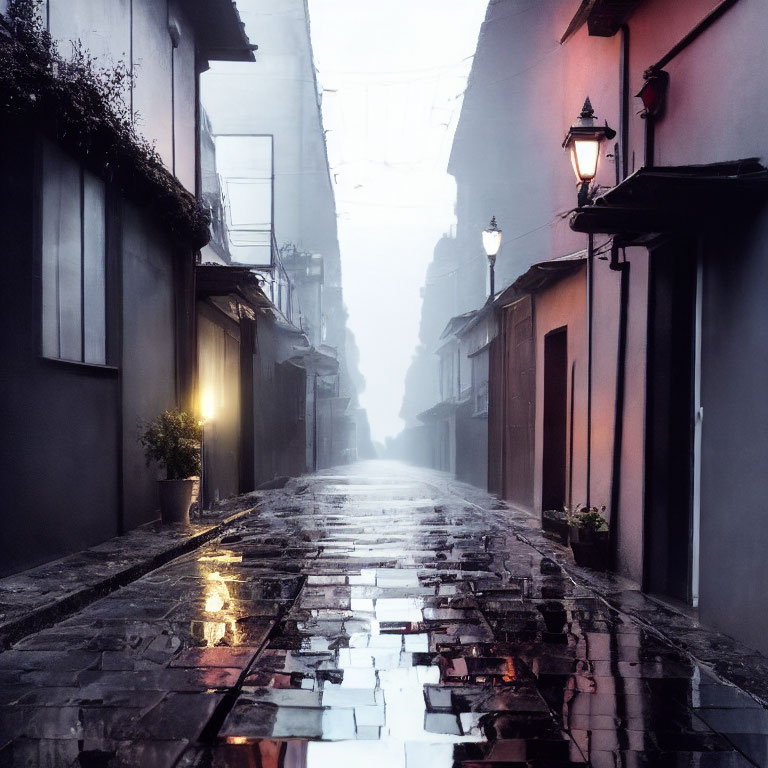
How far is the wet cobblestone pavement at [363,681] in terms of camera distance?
3508 millimetres

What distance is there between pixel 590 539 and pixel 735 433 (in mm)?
2829

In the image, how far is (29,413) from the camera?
7.61 meters

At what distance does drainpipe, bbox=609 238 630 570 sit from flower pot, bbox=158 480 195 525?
18.9ft

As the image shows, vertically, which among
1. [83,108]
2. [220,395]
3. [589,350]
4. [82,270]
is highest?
[83,108]

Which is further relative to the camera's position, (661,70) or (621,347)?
(621,347)

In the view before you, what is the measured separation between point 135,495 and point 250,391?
28.0 feet

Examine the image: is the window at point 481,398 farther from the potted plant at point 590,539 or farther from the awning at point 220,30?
the potted plant at point 590,539

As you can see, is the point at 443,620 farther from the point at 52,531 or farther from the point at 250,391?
the point at 250,391

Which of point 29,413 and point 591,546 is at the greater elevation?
point 29,413

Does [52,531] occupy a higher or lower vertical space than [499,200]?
lower

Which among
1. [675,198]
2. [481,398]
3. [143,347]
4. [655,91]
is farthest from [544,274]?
[481,398]

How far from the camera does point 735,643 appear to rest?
5.29m

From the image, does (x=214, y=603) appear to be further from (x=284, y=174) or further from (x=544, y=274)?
(x=284, y=174)

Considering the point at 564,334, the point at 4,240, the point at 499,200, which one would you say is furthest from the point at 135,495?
the point at 499,200
